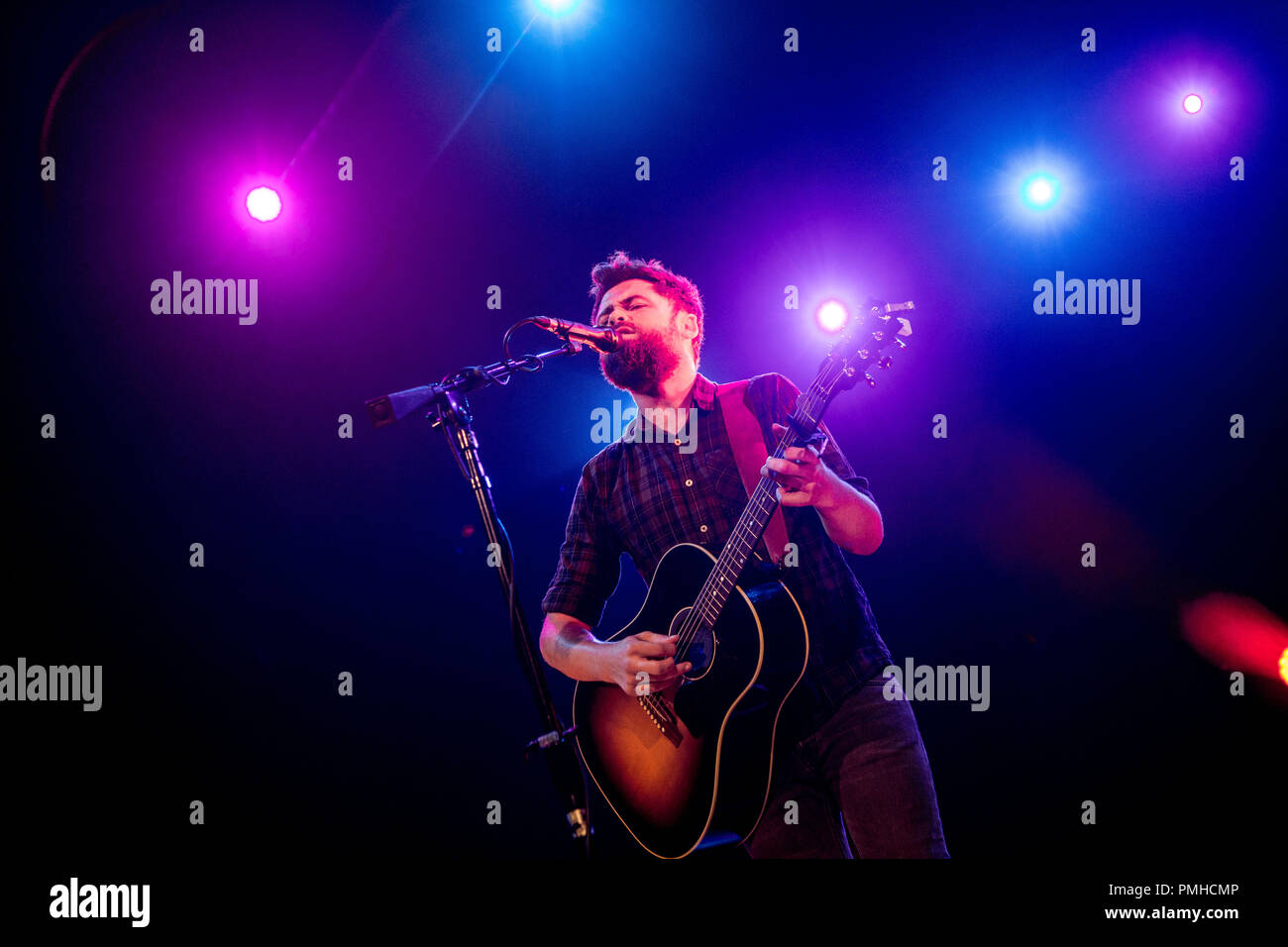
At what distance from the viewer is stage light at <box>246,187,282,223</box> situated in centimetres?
298

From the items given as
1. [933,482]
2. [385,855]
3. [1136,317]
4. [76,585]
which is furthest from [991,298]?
[76,585]

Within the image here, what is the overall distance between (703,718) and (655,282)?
1511 mm

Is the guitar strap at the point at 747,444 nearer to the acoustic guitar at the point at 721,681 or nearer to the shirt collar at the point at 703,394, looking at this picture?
the shirt collar at the point at 703,394

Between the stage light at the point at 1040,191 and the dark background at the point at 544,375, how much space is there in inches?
2.6

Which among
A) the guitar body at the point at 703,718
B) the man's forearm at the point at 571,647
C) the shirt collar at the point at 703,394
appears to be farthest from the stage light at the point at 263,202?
the guitar body at the point at 703,718

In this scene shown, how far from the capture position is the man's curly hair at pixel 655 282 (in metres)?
2.64

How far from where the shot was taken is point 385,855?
270cm

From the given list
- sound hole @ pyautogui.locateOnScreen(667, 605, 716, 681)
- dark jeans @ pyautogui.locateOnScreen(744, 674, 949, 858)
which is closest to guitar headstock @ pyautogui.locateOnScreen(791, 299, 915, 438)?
sound hole @ pyautogui.locateOnScreen(667, 605, 716, 681)

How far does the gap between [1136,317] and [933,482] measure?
103 cm

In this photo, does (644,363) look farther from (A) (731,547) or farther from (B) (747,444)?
(A) (731,547)

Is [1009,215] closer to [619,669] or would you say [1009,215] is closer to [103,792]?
[619,669]

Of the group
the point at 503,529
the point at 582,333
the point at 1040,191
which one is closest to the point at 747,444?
the point at 582,333

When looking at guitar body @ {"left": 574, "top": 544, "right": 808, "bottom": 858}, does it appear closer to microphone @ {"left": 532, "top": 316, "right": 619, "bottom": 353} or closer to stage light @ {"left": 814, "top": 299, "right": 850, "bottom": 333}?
microphone @ {"left": 532, "top": 316, "right": 619, "bottom": 353}

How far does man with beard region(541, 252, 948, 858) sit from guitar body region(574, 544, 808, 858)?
2.8 inches
